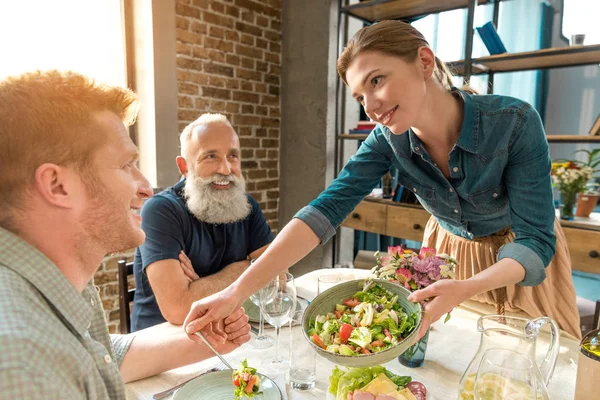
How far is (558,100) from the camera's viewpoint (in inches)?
130

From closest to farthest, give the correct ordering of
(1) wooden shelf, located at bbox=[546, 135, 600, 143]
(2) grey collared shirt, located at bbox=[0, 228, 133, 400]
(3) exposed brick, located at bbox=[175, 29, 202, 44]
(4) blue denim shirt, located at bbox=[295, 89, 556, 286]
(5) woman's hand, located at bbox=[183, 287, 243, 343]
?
(2) grey collared shirt, located at bbox=[0, 228, 133, 400], (5) woman's hand, located at bbox=[183, 287, 243, 343], (4) blue denim shirt, located at bbox=[295, 89, 556, 286], (1) wooden shelf, located at bbox=[546, 135, 600, 143], (3) exposed brick, located at bbox=[175, 29, 202, 44]

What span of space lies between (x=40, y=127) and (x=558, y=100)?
3705 millimetres

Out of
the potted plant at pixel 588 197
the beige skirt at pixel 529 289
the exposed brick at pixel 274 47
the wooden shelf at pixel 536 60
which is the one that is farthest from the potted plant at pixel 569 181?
the exposed brick at pixel 274 47

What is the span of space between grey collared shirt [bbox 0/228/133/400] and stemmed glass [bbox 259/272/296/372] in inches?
16.4

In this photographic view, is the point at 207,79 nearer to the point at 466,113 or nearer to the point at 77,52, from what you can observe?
the point at 77,52

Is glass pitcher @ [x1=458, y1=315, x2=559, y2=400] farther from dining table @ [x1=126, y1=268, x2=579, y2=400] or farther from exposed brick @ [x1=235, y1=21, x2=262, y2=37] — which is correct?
exposed brick @ [x1=235, y1=21, x2=262, y2=37]

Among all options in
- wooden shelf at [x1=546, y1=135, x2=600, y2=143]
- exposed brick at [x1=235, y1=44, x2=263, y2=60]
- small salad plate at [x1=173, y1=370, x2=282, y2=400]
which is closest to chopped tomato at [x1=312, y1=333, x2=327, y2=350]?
small salad plate at [x1=173, y1=370, x2=282, y2=400]

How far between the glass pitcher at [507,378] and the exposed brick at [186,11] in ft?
10.3

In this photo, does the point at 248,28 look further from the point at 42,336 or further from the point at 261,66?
the point at 42,336

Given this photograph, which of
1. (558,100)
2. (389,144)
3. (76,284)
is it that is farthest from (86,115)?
(558,100)

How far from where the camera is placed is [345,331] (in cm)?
88

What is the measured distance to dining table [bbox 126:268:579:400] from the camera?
0.95 m

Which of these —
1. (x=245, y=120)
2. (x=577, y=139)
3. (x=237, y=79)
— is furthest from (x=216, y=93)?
(x=577, y=139)

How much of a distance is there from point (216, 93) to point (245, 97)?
0.31 meters
